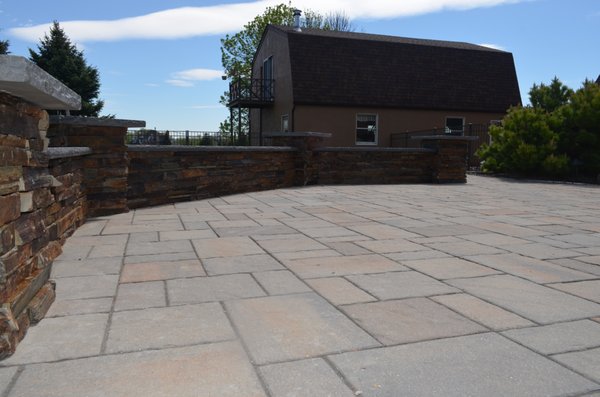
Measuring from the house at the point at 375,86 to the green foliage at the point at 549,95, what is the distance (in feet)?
13.7

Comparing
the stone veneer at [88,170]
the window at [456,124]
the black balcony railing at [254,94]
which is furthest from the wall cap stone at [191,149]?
the window at [456,124]

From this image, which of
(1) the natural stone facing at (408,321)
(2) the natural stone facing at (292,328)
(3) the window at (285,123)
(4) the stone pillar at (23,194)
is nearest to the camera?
(4) the stone pillar at (23,194)

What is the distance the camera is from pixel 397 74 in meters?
22.8

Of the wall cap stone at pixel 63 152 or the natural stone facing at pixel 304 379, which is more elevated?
the wall cap stone at pixel 63 152

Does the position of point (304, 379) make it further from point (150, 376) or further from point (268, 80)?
point (268, 80)

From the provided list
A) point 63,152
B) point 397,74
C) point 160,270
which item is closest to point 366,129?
point 397,74

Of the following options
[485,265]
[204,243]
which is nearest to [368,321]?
[485,265]

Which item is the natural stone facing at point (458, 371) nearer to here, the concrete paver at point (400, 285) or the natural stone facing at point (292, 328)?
the natural stone facing at point (292, 328)

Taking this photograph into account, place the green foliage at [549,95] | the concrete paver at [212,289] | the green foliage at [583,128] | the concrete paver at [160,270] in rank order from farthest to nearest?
the green foliage at [549,95] < the green foliage at [583,128] < the concrete paver at [160,270] < the concrete paver at [212,289]

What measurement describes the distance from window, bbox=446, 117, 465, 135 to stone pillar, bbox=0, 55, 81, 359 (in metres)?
22.0

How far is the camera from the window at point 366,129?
22562 millimetres

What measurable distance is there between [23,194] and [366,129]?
2054cm

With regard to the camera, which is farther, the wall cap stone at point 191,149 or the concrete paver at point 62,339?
the wall cap stone at point 191,149

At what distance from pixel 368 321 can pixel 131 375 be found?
4.64ft
